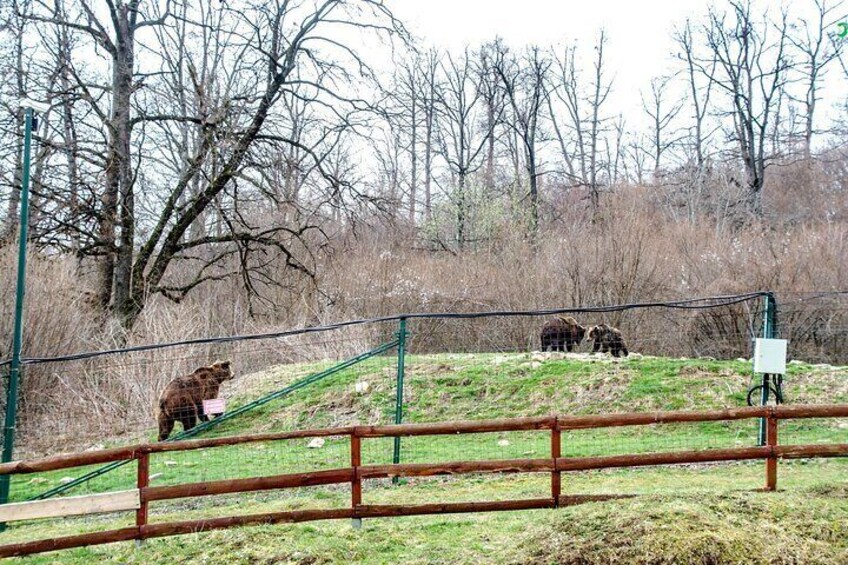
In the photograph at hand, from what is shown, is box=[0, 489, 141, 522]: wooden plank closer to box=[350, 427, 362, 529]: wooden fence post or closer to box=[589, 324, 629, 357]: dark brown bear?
box=[350, 427, 362, 529]: wooden fence post

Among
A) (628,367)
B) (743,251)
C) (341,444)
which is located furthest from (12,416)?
(743,251)

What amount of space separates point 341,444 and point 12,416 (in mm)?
4471

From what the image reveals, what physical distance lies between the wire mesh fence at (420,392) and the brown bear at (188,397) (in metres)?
0.02

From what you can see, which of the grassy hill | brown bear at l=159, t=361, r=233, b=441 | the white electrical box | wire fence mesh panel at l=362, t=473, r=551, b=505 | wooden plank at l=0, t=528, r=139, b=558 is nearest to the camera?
the grassy hill

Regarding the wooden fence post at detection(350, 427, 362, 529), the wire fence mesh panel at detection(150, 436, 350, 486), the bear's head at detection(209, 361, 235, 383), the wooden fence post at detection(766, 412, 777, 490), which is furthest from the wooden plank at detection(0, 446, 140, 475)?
the wooden fence post at detection(766, 412, 777, 490)

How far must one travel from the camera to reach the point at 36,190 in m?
16.1

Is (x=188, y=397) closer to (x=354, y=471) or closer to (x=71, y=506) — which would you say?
(x=71, y=506)

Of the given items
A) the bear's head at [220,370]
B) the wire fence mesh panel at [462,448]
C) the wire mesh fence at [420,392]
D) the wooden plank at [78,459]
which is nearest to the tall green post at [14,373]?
the wire mesh fence at [420,392]

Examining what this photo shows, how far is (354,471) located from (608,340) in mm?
8863

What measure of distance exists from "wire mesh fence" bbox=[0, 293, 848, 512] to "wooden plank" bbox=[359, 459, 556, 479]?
2173 millimetres

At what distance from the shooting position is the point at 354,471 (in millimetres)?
6344

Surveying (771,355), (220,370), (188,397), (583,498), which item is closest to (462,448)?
(220,370)

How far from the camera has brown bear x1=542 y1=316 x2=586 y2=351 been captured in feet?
49.8

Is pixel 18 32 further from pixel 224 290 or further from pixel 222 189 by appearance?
pixel 224 290
